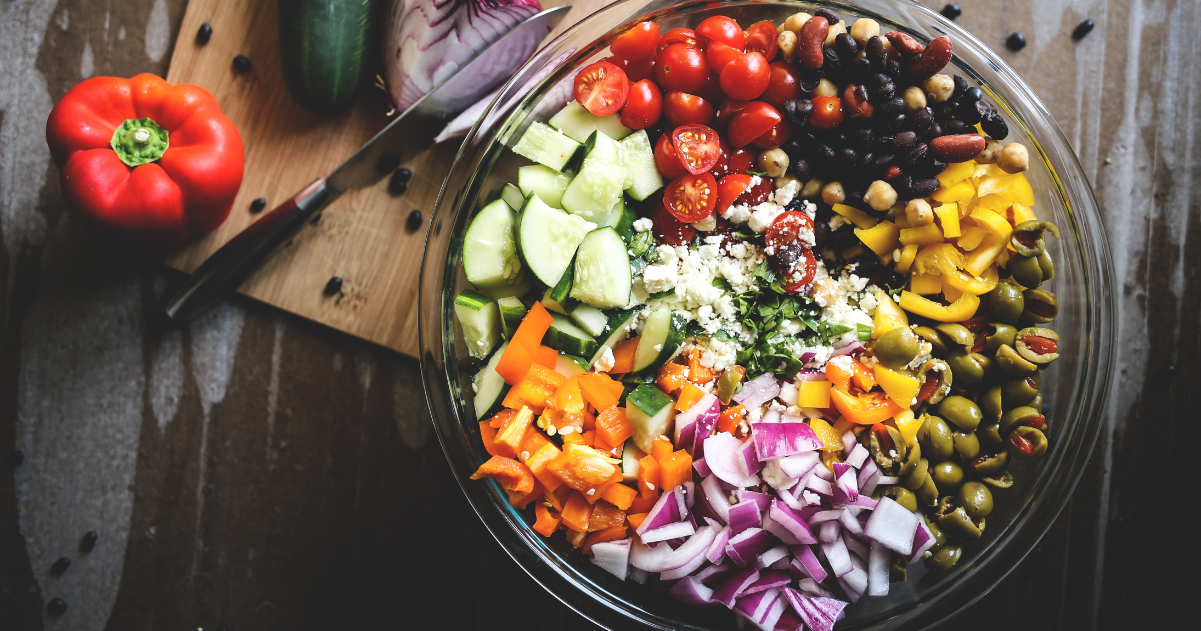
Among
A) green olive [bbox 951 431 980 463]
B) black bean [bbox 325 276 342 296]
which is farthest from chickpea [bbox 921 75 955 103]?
black bean [bbox 325 276 342 296]

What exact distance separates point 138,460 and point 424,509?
3.17 ft

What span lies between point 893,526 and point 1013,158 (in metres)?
0.97

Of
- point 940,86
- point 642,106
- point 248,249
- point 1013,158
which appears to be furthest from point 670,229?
point 248,249

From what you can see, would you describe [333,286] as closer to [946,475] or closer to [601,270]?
[601,270]

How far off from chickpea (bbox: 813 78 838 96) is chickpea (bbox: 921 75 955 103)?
0.23 meters

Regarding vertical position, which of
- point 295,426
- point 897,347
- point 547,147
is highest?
point 547,147

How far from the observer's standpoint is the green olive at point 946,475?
1.64m

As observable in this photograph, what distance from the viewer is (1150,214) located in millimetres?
2010

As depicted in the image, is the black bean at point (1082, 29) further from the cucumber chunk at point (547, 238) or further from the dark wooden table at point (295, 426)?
the cucumber chunk at point (547, 238)

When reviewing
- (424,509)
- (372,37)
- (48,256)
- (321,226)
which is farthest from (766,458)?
(48,256)

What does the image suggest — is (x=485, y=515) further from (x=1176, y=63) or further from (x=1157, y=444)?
(x=1176, y=63)

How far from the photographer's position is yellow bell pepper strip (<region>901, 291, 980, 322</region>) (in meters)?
1.63

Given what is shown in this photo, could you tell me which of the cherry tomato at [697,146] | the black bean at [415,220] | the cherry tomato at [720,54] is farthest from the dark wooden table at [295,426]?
the cherry tomato at [697,146]

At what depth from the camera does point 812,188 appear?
1.67m
